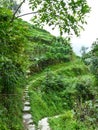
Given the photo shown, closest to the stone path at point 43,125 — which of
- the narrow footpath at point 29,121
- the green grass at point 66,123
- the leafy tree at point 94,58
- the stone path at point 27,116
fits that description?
the narrow footpath at point 29,121

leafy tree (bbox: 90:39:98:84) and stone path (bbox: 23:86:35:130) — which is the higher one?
leafy tree (bbox: 90:39:98:84)

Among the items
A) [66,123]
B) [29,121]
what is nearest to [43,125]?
[29,121]

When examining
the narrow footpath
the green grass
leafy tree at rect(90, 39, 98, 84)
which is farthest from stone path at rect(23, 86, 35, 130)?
leafy tree at rect(90, 39, 98, 84)

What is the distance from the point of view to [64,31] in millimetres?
4793

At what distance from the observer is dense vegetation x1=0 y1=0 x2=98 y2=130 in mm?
5539

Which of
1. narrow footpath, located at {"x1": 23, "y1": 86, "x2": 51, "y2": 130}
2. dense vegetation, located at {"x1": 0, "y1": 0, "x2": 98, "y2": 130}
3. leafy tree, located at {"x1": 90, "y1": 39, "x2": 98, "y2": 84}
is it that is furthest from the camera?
leafy tree, located at {"x1": 90, "y1": 39, "x2": 98, "y2": 84}

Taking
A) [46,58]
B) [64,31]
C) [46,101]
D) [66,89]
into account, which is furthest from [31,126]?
[46,58]

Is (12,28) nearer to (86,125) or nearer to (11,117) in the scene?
(11,117)

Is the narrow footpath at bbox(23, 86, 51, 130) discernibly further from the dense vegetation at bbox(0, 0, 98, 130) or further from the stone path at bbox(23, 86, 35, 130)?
the dense vegetation at bbox(0, 0, 98, 130)

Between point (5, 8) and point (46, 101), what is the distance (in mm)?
9270

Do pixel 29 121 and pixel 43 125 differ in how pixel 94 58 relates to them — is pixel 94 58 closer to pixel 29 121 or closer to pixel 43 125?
pixel 43 125

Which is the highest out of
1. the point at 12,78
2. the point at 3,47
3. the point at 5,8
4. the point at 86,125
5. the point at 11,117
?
the point at 5,8

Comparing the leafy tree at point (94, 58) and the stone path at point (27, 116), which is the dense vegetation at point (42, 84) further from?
the stone path at point (27, 116)

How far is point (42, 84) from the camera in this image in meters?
16.7
